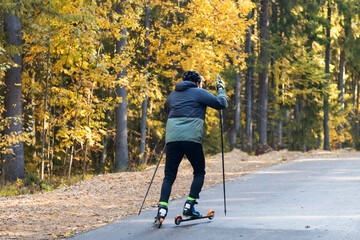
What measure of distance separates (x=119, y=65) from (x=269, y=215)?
33.0 ft

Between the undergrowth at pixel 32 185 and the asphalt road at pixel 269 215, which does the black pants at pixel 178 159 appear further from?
the undergrowth at pixel 32 185

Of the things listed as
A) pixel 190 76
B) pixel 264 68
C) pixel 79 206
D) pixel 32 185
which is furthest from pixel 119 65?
pixel 264 68

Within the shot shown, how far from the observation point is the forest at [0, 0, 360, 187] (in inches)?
574

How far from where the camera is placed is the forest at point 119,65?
14.6 m

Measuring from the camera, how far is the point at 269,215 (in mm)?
7965

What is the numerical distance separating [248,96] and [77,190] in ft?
71.4

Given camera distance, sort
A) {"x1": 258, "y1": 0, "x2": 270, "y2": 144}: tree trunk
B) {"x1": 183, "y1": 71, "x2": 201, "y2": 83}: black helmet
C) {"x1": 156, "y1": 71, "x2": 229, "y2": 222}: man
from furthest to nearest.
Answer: {"x1": 258, "y1": 0, "x2": 270, "y2": 144}: tree trunk < {"x1": 183, "y1": 71, "x2": 201, "y2": 83}: black helmet < {"x1": 156, "y1": 71, "x2": 229, "y2": 222}: man

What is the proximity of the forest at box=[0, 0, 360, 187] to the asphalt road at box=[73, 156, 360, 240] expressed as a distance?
4949 millimetres

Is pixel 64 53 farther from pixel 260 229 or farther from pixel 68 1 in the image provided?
pixel 260 229

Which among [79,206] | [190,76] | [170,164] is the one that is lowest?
[79,206]

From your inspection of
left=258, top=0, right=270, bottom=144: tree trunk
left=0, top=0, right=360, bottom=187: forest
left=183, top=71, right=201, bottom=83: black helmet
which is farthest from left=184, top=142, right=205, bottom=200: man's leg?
left=258, top=0, right=270, bottom=144: tree trunk

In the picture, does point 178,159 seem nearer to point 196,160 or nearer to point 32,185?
point 196,160

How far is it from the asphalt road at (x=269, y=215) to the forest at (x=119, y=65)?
495cm

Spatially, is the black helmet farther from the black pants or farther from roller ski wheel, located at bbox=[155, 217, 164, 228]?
roller ski wheel, located at bbox=[155, 217, 164, 228]
